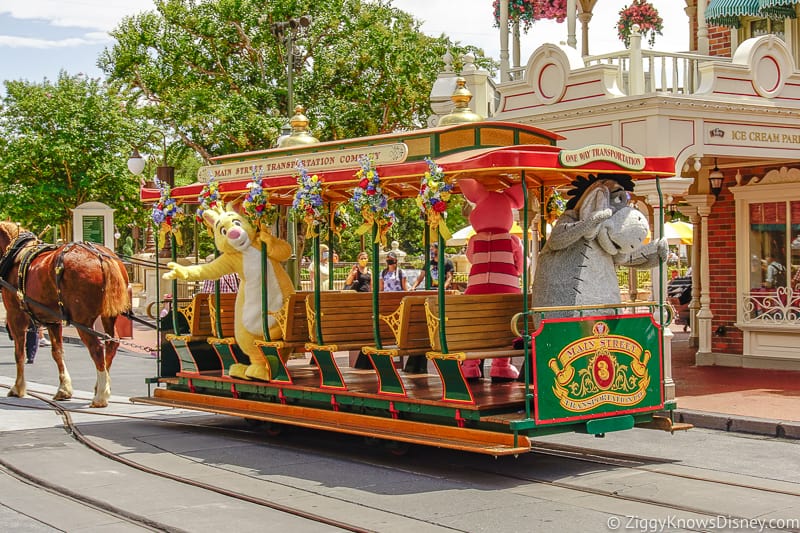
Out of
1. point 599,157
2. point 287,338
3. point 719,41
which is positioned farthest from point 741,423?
point 719,41

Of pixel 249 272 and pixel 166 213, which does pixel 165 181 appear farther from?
pixel 249 272

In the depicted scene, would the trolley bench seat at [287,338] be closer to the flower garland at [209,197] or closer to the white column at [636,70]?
the flower garland at [209,197]

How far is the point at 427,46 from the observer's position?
1244 inches

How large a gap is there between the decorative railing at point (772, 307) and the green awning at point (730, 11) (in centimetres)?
390

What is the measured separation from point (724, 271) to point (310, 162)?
864 centimetres

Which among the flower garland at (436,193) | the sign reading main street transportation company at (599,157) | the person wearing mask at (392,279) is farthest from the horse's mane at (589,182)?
the person wearing mask at (392,279)

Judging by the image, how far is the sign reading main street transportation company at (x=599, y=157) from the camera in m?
8.30

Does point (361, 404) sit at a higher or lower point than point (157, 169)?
lower

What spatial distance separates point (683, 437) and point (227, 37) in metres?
23.3

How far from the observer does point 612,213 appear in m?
8.82

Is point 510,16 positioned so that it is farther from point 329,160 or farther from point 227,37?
point 227,37

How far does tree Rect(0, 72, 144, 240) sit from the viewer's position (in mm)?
32062

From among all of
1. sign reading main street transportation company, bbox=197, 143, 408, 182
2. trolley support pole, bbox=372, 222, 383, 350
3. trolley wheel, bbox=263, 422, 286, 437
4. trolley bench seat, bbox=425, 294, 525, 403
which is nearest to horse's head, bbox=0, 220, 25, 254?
sign reading main street transportation company, bbox=197, 143, 408, 182

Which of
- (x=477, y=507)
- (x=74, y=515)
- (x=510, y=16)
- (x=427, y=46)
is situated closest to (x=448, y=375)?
(x=477, y=507)
